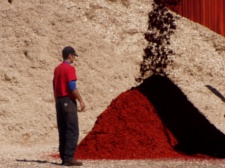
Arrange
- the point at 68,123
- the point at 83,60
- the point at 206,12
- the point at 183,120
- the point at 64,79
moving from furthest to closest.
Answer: the point at 206,12, the point at 83,60, the point at 183,120, the point at 64,79, the point at 68,123

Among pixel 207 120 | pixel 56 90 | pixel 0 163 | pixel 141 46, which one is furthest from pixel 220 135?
pixel 141 46

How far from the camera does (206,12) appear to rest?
22.6m

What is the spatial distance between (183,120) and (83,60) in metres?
6.25

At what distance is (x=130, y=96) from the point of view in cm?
1349

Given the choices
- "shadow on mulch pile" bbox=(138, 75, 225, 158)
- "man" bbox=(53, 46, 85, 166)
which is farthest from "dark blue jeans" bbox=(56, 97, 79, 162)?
"shadow on mulch pile" bbox=(138, 75, 225, 158)

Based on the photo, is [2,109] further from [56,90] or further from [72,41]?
[56,90]

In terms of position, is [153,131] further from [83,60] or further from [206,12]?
[206,12]

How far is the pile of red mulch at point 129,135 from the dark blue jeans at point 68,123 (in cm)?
134

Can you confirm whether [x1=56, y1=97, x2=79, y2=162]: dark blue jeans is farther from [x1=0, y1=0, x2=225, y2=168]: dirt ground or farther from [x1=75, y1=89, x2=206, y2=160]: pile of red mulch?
[x1=0, y1=0, x2=225, y2=168]: dirt ground

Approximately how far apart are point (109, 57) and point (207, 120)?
6840mm

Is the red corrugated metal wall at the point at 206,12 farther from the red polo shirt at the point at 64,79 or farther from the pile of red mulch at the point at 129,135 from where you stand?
the red polo shirt at the point at 64,79

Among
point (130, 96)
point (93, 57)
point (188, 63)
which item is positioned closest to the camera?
point (130, 96)

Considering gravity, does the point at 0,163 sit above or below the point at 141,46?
below

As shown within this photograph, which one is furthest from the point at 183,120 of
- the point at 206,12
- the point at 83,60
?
the point at 206,12
